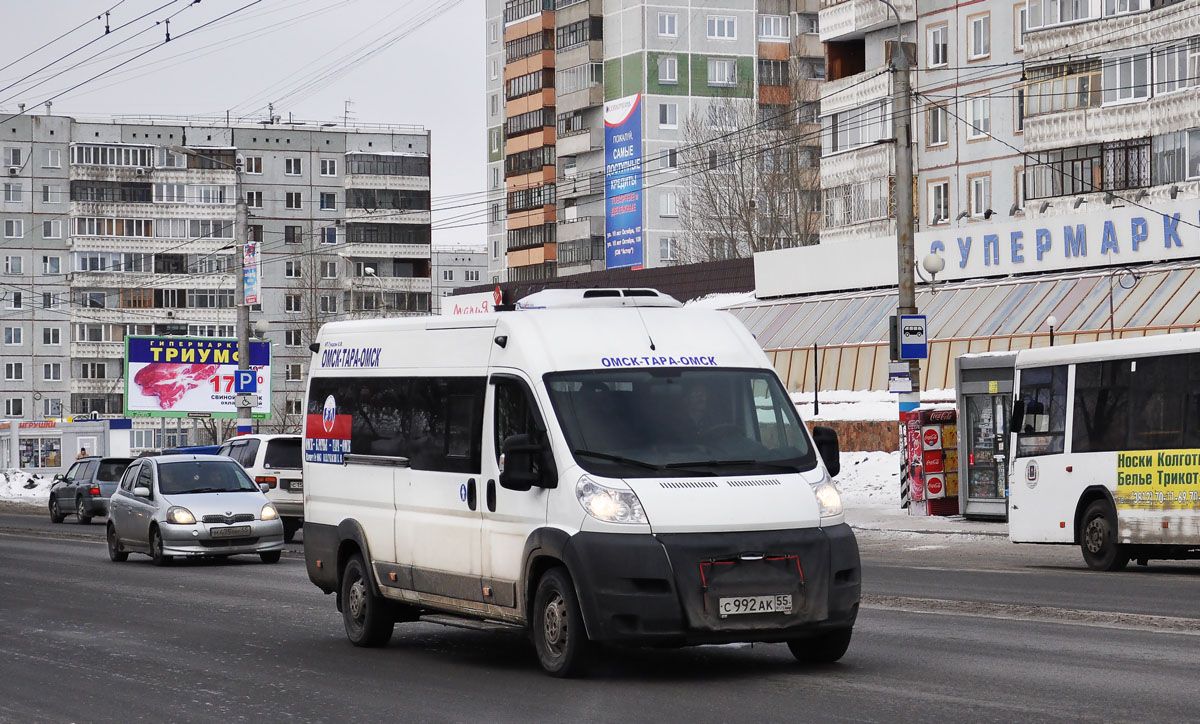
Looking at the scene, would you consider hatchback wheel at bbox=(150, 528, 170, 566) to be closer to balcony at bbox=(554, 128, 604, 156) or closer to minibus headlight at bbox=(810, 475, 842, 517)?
minibus headlight at bbox=(810, 475, 842, 517)

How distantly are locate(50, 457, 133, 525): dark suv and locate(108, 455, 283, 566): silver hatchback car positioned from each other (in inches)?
666

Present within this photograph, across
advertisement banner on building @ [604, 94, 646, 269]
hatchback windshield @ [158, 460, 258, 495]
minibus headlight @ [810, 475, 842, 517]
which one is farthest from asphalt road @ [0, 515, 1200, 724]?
advertisement banner on building @ [604, 94, 646, 269]

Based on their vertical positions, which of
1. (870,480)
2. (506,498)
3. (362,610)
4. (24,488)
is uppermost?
(506,498)

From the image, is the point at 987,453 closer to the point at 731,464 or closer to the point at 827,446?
the point at 827,446

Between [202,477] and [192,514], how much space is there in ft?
3.89

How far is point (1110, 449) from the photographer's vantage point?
22.1 metres

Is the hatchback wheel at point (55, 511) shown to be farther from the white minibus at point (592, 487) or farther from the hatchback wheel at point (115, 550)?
the white minibus at point (592, 487)

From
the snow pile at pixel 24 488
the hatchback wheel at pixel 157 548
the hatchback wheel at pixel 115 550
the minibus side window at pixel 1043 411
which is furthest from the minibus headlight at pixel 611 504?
the snow pile at pixel 24 488

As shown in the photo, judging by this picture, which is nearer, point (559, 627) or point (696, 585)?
point (696, 585)

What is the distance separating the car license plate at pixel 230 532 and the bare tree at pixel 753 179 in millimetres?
53873

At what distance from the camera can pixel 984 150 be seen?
60.0 metres

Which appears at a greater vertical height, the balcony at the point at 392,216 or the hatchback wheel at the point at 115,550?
the balcony at the point at 392,216

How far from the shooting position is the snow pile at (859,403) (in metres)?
44.0

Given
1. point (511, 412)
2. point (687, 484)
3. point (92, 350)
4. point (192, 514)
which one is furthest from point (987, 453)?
point (92, 350)
